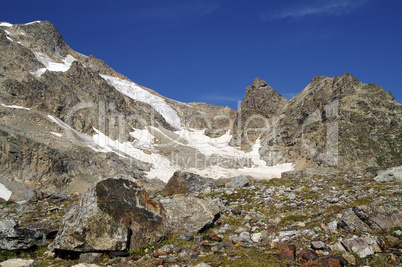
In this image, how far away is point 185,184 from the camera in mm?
22125

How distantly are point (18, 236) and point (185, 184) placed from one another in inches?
502

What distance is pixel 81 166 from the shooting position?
58.7 meters

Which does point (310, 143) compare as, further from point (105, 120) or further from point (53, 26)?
point (53, 26)

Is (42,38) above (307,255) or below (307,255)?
above

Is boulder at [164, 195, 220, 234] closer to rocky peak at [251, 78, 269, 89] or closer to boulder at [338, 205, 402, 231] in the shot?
boulder at [338, 205, 402, 231]

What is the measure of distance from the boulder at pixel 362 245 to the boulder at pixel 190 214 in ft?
18.9

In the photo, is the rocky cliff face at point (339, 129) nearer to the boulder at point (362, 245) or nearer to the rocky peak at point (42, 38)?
the boulder at point (362, 245)

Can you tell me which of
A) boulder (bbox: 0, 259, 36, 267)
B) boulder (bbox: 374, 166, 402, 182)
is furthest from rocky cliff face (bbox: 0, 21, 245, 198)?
boulder (bbox: 374, 166, 402, 182)

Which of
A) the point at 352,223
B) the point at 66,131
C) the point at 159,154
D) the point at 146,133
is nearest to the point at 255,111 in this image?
the point at 146,133

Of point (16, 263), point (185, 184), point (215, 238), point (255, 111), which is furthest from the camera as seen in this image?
point (255, 111)

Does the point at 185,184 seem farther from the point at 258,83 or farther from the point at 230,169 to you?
the point at 258,83

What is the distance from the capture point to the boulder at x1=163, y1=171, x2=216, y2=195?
21.8m

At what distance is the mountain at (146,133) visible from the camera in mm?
55219

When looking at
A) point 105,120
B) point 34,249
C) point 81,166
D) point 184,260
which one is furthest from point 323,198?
point 105,120
